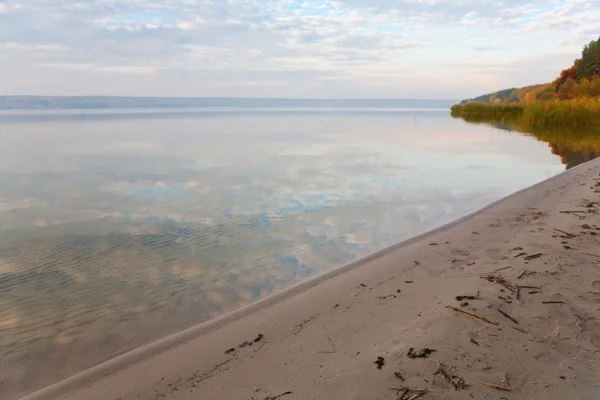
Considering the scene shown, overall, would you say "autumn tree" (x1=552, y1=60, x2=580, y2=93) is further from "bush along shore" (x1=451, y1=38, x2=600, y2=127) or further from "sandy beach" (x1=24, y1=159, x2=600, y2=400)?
"sandy beach" (x1=24, y1=159, x2=600, y2=400)

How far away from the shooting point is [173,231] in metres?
8.16

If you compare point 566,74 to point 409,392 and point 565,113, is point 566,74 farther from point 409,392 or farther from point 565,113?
point 409,392

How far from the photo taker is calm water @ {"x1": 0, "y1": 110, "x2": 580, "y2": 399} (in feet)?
15.6

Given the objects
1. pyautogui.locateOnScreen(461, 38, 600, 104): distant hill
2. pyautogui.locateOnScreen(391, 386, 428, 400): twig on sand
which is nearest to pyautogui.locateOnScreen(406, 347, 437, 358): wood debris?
pyautogui.locateOnScreen(391, 386, 428, 400): twig on sand

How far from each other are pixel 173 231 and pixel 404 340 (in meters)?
5.75

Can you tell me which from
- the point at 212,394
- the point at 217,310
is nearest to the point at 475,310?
the point at 212,394

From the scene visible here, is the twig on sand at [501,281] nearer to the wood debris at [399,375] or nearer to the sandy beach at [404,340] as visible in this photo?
the sandy beach at [404,340]

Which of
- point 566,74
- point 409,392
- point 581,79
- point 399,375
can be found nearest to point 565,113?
point 581,79

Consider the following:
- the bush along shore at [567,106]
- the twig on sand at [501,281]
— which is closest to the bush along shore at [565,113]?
the bush along shore at [567,106]

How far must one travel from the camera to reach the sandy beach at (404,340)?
303cm

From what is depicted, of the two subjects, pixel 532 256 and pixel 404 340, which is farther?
pixel 532 256

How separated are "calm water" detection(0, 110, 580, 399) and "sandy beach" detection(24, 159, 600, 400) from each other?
735 mm

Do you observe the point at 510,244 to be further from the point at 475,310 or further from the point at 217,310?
the point at 217,310

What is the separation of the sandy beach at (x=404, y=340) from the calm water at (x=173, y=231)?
0.74m
